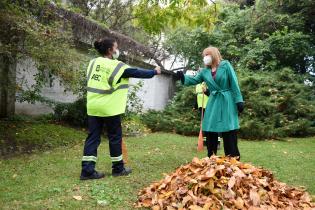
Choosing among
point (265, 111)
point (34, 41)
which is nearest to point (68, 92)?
point (34, 41)

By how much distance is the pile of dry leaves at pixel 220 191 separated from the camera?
15.4 ft

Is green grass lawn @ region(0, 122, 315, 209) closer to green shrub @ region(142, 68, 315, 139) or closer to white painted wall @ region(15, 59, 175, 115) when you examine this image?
white painted wall @ region(15, 59, 175, 115)

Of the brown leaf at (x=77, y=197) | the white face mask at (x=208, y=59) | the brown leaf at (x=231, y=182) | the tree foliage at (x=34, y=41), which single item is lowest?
the brown leaf at (x=77, y=197)

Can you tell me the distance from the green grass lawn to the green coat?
1.20 metres

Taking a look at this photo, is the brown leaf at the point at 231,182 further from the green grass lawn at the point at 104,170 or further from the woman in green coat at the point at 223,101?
the woman in green coat at the point at 223,101

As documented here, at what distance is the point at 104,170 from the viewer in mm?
6984

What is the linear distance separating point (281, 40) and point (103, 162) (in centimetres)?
1137

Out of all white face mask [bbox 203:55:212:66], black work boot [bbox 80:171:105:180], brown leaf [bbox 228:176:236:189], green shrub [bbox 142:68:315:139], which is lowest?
black work boot [bbox 80:171:105:180]

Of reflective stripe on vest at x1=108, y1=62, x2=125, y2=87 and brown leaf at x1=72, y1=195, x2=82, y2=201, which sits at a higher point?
reflective stripe on vest at x1=108, y1=62, x2=125, y2=87

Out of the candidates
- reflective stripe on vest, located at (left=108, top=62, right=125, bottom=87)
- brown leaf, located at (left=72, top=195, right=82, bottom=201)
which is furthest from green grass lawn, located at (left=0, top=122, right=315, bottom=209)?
reflective stripe on vest, located at (left=108, top=62, right=125, bottom=87)

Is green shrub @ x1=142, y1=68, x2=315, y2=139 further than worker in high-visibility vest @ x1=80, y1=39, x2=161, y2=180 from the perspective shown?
Yes

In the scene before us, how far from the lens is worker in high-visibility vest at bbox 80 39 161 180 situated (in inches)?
241

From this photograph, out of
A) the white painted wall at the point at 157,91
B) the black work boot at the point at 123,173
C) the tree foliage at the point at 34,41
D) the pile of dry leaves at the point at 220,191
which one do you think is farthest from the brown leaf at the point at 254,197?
the white painted wall at the point at 157,91

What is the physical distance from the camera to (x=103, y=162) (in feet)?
25.3
